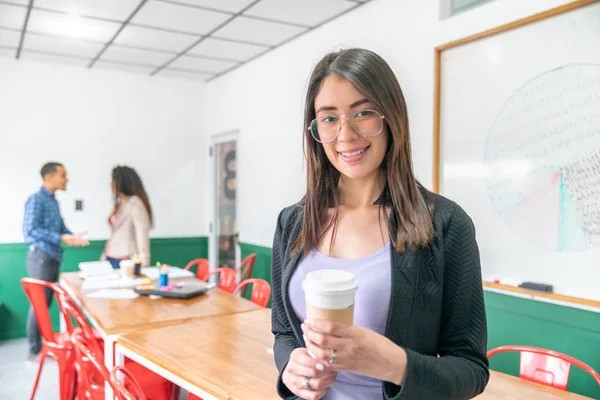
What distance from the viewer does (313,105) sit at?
1122 millimetres

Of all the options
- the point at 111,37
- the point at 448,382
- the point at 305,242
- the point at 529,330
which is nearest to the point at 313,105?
the point at 305,242

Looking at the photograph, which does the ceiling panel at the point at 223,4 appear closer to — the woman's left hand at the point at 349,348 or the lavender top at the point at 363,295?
the lavender top at the point at 363,295

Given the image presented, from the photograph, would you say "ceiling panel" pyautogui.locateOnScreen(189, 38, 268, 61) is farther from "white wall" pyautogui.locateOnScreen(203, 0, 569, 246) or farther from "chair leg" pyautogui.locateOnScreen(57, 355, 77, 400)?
"chair leg" pyautogui.locateOnScreen(57, 355, 77, 400)

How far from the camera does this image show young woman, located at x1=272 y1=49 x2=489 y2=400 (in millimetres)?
838

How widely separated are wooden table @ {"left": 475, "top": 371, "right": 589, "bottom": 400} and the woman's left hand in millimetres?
1002

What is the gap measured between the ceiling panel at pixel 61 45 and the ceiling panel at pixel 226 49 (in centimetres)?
98

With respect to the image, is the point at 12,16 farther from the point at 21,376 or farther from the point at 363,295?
the point at 363,295

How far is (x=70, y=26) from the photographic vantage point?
4207mm

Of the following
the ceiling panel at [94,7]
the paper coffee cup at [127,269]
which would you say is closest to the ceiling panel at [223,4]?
the ceiling panel at [94,7]

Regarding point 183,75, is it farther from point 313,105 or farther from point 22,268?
point 313,105

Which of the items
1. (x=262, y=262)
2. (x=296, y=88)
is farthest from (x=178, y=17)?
(x=262, y=262)

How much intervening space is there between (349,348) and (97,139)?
18.1 ft

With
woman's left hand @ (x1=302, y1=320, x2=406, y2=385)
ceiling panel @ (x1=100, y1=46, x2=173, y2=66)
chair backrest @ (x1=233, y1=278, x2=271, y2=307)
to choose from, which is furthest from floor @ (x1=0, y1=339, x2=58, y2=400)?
woman's left hand @ (x1=302, y1=320, x2=406, y2=385)

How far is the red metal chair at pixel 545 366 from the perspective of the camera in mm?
1887
